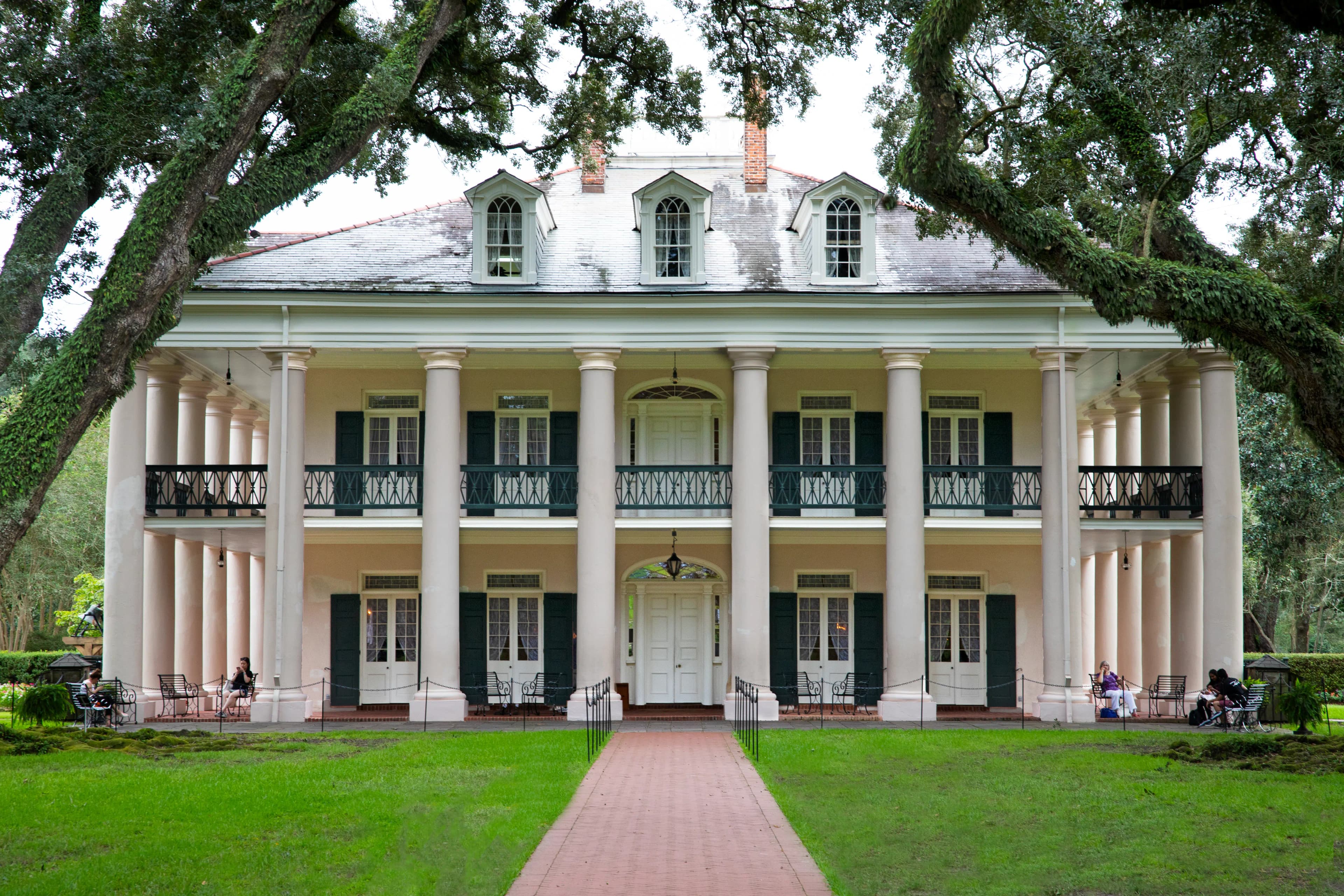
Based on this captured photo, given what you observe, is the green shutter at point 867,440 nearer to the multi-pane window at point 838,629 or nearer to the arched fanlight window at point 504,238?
the multi-pane window at point 838,629

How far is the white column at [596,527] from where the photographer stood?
1888 centimetres

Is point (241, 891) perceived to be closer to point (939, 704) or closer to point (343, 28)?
point (343, 28)

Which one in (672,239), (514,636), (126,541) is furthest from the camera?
(514,636)

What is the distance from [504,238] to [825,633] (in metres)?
9.11

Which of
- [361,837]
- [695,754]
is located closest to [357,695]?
[695,754]

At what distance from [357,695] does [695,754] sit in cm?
925

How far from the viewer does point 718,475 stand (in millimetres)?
20688

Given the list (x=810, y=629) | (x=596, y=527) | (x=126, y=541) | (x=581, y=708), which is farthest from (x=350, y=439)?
(x=810, y=629)

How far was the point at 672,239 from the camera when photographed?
2030cm

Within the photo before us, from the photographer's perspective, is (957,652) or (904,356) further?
(957,652)

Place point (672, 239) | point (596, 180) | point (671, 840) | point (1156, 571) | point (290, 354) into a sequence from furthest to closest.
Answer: point (596, 180) < point (1156, 571) < point (672, 239) < point (290, 354) < point (671, 840)

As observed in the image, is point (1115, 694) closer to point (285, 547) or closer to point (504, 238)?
point (504, 238)

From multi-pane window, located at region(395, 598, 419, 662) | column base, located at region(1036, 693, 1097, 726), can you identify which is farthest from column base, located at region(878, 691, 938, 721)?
multi-pane window, located at region(395, 598, 419, 662)

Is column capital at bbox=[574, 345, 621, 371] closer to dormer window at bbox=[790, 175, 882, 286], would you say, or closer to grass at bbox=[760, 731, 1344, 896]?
dormer window at bbox=[790, 175, 882, 286]
